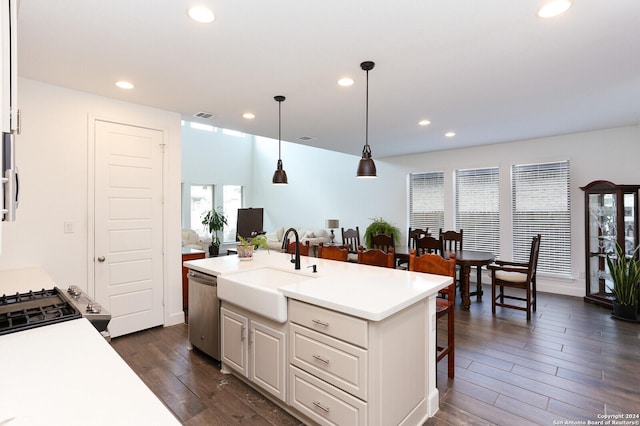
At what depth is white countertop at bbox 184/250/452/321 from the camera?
71.5 inches

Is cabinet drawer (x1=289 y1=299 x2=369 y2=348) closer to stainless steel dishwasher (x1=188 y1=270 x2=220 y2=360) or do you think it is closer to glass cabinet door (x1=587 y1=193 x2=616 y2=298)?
stainless steel dishwasher (x1=188 y1=270 x2=220 y2=360)

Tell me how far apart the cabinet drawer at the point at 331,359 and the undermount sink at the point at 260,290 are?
0.17m

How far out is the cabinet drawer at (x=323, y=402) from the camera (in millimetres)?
1810

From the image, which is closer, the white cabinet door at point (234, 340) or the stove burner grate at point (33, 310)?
the stove burner grate at point (33, 310)

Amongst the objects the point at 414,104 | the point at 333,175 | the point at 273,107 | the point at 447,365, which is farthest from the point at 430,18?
the point at 333,175

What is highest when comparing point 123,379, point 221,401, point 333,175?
point 333,175

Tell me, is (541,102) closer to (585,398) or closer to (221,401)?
(585,398)

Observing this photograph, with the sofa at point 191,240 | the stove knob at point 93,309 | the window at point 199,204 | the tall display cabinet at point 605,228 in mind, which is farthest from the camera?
the window at point 199,204

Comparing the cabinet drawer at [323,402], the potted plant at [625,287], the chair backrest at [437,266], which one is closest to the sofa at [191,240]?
the chair backrest at [437,266]

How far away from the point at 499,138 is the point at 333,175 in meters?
3.97

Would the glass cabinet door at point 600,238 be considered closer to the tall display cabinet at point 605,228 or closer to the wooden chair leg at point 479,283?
the tall display cabinet at point 605,228

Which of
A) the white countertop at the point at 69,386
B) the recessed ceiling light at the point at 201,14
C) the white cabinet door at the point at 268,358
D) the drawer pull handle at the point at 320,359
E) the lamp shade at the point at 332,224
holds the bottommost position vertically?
the white cabinet door at the point at 268,358

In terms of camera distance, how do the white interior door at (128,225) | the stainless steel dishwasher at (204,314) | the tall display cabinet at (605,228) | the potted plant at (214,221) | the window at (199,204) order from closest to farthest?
the stainless steel dishwasher at (204,314), the white interior door at (128,225), the tall display cabinet at (605,228), the potted plant at (214,221), the window at (199,204)

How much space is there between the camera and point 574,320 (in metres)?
4.04
